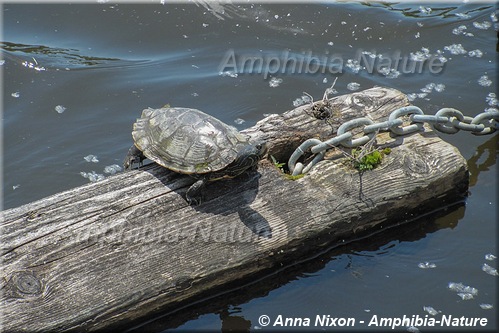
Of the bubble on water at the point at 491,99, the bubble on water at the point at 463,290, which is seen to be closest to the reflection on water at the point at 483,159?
the bubble on water at the point at 491,99

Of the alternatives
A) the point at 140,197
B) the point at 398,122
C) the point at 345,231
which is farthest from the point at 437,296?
the point at 140,197

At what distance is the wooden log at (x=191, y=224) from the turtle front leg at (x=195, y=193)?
49 mm

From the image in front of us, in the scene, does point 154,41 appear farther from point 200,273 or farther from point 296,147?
point 200,273

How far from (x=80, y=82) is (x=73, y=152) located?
130 centimetres

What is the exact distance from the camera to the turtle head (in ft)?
13.2

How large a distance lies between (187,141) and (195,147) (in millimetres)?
84

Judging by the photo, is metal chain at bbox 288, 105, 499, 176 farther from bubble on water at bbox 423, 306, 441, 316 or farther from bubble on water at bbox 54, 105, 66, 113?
bubble on water at bbox 54, 105, 66, 113

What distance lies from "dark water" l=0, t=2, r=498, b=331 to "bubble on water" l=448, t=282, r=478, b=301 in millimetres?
32

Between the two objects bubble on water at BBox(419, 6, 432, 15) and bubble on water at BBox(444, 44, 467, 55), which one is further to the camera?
bubble on water at BBox(419, 6, 432, 15)

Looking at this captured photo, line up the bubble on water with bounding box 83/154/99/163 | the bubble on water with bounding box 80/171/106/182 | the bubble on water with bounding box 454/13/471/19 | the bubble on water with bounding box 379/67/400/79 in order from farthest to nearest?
the bubble on water with bounding box 454/13/471/19 < the bubble on water with bounding box 379/67/400/79 < the bubble on water with bounding box 83/154/99/163 < the bubble on water with bounding box 80/171/106/182

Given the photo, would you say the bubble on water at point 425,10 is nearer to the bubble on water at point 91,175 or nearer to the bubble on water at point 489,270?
the bubble on water at point 489,270

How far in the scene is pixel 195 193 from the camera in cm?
401

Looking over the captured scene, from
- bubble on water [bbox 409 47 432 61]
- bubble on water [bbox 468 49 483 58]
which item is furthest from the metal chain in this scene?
bubble on water [bbox 468 49 483 58]

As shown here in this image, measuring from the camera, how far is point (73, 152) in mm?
6145
